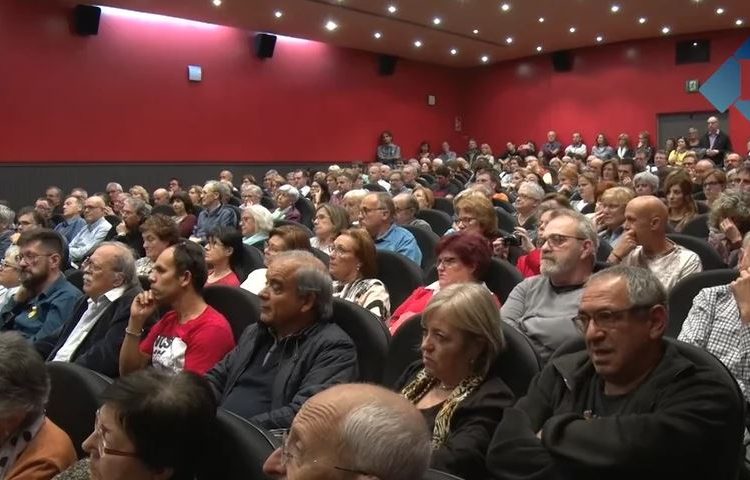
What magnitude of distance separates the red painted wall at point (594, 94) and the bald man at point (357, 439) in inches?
578

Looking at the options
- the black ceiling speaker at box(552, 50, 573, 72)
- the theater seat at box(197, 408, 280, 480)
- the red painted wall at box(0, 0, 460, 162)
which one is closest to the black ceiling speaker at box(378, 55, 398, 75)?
the red painted wall at box(0, 0, 460, 162)

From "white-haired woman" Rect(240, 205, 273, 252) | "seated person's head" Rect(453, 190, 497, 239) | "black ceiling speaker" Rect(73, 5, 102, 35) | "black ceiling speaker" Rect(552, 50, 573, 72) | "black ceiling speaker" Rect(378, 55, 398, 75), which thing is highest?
"black ceiling speaker" Rect(552, 50, 573, 72)

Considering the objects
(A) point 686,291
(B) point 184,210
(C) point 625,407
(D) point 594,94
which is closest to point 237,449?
(C) point 625,407

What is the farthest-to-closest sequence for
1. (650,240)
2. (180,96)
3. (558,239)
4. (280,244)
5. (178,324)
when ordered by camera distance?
(180,96) < (280,244) < (650,240) < (178,324) < (558,239)

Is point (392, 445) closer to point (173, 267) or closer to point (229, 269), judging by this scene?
point (173, 267)

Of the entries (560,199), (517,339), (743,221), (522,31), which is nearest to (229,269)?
(560,199)

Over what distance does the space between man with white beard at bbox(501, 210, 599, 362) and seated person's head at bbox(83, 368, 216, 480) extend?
1.38m

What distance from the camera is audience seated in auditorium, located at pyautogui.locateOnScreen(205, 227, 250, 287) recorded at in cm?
409

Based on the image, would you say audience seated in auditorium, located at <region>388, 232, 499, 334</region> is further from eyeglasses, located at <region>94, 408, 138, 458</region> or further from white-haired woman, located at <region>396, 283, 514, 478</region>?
eyeglasses, located at <region>94, 408, 138, 458</region>

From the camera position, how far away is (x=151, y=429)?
64.3 inches

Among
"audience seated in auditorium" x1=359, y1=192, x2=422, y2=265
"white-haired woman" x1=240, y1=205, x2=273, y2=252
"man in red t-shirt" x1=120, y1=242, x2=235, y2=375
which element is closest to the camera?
"man in red t-shirt" x1=120, y1=242, x2=235, y2=375

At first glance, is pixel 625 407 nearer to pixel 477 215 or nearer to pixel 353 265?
pixel 353 265

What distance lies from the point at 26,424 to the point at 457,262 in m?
1.69

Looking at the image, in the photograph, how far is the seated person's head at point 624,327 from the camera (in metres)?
1.84
